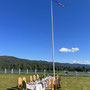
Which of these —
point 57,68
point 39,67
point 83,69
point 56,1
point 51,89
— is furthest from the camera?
point 39,67

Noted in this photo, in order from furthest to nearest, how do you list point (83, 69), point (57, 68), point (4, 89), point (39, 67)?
point (39, 67), point (57, 68), point (83, 69), point (4, 89)

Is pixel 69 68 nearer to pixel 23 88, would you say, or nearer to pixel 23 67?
pixel 23 67

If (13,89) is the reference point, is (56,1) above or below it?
above

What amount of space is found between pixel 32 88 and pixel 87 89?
178 inches

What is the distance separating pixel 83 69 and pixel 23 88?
2649 centimetres

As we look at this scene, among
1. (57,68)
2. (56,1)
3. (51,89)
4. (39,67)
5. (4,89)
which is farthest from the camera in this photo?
(39,67)

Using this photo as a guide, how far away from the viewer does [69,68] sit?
32188 millimetres

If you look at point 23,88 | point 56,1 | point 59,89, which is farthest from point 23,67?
point 23,88

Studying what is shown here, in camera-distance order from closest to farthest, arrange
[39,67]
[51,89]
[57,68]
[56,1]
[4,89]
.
A: [51,89], [4,89], [56,1], [57,68], [39,67]

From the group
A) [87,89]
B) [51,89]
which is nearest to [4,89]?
[51,89]

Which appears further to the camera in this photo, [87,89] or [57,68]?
[57,68]

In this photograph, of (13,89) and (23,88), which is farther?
(13,89)

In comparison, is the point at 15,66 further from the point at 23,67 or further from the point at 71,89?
the point at 71,89

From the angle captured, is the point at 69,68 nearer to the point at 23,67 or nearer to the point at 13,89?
the point at 23,67
